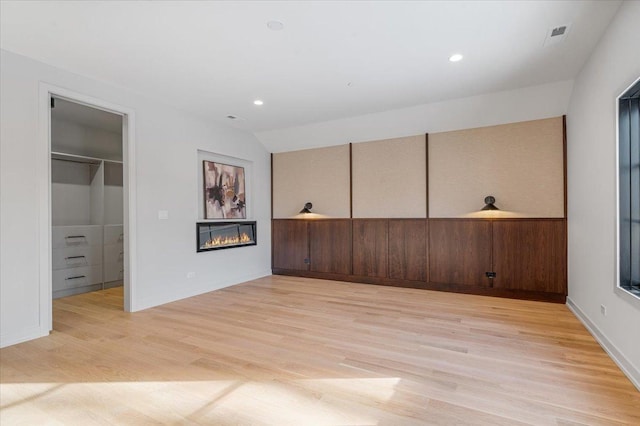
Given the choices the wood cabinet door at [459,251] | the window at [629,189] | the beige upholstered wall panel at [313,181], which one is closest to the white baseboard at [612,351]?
the window at [629,189]

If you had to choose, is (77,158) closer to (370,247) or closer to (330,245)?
(330,245)

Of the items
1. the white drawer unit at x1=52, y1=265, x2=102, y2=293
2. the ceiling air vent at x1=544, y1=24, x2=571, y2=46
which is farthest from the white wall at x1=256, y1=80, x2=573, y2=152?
the white drawer unit at x1=52, y1=265, x2=102, y2=293

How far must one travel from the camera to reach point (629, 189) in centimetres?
256

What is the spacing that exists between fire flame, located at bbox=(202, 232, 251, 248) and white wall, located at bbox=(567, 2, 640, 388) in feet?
17.1

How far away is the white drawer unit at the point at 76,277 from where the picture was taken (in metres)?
4.96

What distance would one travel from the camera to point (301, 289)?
5.49 m

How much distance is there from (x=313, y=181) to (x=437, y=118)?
2.61 m

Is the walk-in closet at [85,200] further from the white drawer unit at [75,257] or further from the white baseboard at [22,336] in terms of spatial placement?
the white baseboard at [22,336]

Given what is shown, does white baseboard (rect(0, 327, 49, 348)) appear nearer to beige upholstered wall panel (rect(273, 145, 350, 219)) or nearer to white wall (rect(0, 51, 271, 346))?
white wall (rect(0, 51, 271, 346))

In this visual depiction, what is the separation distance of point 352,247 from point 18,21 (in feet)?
17.0

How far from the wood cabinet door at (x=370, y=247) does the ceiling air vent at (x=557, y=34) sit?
3403mm

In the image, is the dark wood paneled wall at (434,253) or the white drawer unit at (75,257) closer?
the dark wood paneled wall at (434,253)

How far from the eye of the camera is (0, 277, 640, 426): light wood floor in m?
2.02

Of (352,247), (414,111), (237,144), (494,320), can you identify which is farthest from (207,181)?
(494,320)
